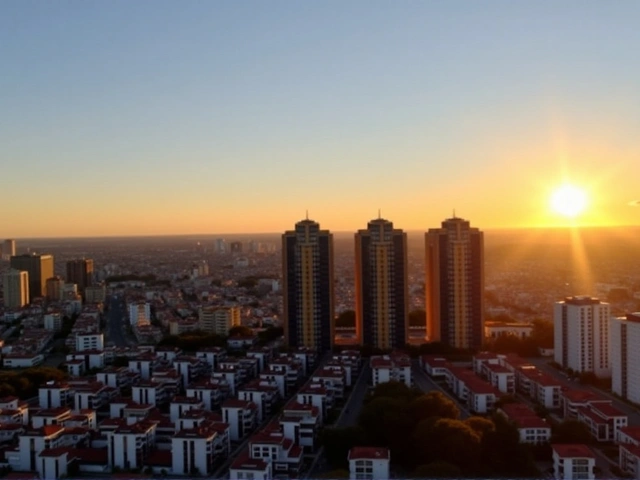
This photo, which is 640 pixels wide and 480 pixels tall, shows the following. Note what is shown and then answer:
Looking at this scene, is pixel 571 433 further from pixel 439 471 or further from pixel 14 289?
pixel 14 289

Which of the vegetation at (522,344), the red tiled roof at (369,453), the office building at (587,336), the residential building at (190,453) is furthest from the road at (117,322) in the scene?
the red tiled roof at (369,453)

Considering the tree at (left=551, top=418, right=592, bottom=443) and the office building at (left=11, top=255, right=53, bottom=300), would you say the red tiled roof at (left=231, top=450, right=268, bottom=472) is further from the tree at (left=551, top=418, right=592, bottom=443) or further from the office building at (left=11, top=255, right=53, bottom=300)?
the office building at (left=11, top=255, right=53, bottom=300)

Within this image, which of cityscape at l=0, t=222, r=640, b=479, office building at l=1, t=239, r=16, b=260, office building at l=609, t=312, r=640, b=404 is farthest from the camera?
office building at l=1, t=239, r=16, b=260

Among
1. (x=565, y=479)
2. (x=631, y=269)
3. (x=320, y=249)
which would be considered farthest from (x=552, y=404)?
(x=631, y=269)

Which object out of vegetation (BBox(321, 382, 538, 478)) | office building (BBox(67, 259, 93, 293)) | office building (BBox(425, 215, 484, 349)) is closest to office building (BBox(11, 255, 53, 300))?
office building (BBox(67, 259, 93, 293))

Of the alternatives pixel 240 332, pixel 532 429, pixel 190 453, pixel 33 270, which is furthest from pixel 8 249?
pixel 532 429

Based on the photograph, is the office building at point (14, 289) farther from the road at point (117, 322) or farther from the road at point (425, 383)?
the road at point (425, 383)

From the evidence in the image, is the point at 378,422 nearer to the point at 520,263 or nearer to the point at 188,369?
the point at 188,369
